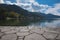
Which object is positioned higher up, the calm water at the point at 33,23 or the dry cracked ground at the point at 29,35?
the calm water at the point at 33,23

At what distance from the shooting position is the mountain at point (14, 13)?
239cm

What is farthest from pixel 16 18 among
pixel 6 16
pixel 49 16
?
pixel 49 16

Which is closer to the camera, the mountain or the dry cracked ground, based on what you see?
the dry cracked ground

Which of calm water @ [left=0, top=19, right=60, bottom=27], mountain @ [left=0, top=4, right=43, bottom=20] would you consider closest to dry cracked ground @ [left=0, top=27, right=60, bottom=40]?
calm water @ [left=0, top=19, right=60, bottom=27]

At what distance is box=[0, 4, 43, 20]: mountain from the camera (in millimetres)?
2389

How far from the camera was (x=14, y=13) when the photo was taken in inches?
95.2

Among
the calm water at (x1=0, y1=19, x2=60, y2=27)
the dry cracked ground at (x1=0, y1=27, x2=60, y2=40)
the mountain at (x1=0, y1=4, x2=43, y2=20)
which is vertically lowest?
the dry cracked ground at (x1=0, y1=27, x2=60, y2=40)

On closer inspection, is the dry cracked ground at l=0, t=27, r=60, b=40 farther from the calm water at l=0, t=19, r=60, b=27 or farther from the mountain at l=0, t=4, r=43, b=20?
the mountain at l=0, t=4, r=43, b=20

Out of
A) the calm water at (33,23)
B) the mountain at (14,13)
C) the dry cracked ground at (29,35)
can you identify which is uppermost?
the mountain at (14,13)

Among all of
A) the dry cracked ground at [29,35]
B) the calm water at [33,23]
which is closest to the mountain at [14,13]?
the calm water at [33,23]

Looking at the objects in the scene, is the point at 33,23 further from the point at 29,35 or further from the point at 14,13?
the point at 29,35

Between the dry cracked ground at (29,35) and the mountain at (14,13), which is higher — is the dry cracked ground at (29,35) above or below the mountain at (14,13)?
below

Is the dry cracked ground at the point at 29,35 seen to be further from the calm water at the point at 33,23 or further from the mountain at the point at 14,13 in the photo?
the mountain at the point at 14,13

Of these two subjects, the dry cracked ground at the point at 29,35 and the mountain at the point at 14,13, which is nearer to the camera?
the dry cracked ground at the point at 29,35
